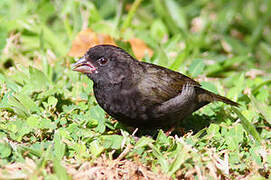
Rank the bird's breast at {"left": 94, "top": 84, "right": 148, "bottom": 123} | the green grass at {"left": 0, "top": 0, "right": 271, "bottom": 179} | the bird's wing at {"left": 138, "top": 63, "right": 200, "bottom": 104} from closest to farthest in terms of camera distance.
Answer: the green grass at {"left": 0, "top": 0, "right": 271, "bottom": 179} → the bird's breast at {"left": 94, "top": 84, "right": 148, "bottom": 123} → the bird's wing at {"left": 138, "top": 63, "right": 200, "bottom": 104}

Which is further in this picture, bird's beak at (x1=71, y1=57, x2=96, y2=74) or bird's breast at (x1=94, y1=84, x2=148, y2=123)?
bird's beak at (x1=71, y1=57, x2=96, y2=74)

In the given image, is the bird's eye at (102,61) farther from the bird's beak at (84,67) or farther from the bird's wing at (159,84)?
the bird's wing at (159,84)

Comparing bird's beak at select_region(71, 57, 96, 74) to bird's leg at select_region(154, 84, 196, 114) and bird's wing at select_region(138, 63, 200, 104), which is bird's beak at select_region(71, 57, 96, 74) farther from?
bird's leg at select_region(154, 84, 196, 114)

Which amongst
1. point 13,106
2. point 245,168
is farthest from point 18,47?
point 245,168

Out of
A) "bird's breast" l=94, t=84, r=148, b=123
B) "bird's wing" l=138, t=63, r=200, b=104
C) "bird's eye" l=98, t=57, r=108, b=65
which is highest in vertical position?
"bird's eye" l=98, t=57, r=108, b=65

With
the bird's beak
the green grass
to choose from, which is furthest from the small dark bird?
the green grass

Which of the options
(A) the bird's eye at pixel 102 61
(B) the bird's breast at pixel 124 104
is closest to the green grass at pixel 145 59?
(B) the bird's breast at pixel 124 104

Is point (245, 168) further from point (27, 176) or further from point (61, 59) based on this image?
point (61, 59)
